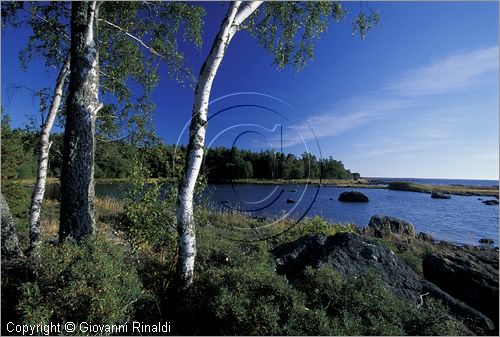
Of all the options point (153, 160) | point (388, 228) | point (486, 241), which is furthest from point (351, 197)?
point (153, 160)

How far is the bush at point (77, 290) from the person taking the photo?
3.15 meters

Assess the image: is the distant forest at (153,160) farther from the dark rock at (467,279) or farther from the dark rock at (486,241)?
the dark rock at (486,241)

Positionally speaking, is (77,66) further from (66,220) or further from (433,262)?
(433,262)

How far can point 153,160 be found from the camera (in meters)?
7.74

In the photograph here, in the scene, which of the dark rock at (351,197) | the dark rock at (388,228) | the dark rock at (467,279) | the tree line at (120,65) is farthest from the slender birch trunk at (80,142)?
the dark rock at (351,197)

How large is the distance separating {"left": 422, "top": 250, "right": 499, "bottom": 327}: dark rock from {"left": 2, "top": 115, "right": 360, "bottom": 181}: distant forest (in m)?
3.35

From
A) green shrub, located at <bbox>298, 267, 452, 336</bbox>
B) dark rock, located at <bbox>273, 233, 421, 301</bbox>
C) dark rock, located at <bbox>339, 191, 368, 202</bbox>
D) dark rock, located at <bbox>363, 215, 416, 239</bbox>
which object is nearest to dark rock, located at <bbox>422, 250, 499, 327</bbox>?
dark rock, located at <bbox>273, 233, 421, 301</bbox>

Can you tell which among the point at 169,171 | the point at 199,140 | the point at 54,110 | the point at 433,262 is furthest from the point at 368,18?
the point at 54,110

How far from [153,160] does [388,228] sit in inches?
478

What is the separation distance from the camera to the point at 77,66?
475cm

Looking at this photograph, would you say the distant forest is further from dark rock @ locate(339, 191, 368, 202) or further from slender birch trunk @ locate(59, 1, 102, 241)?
dark rock @ locate(339, 191, 368, 202)

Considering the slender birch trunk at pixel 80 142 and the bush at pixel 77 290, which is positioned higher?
the slender birch trunk at pixel 80 142

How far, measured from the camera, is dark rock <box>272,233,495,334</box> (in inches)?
202

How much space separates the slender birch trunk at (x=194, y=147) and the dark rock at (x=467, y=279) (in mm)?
5687
